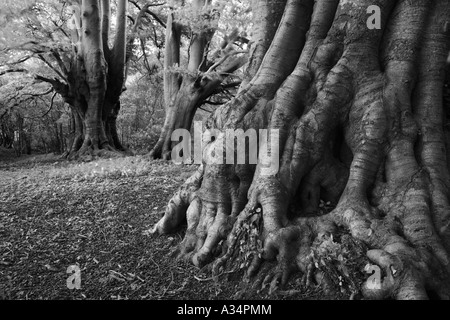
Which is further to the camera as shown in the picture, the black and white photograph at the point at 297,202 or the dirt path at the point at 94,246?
the dirt path at the point at 94,246

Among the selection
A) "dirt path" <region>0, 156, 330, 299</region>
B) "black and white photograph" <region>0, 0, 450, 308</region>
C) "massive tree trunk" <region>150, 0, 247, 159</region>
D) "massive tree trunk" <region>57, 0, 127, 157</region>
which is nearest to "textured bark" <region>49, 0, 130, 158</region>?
"massive tree trunk" <region>57, 0, 127, 157</region>

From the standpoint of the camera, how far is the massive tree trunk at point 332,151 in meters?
2.72

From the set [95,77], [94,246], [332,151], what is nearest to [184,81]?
[95,77]

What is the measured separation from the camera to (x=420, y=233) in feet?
8.25

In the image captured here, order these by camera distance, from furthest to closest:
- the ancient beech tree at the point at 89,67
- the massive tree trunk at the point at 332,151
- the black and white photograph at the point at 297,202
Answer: the ancient beech tree at the point at 89,67
the massive tree trunk at the point at 332,151
the black and white photograph at the point at 297,202

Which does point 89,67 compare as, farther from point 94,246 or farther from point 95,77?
point 94,246

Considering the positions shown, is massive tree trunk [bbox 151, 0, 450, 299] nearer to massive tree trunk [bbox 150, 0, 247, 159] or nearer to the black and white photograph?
the black and white photograph

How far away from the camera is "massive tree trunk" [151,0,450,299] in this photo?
272 cm

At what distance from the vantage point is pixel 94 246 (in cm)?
357

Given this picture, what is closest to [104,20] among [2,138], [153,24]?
[153,24]

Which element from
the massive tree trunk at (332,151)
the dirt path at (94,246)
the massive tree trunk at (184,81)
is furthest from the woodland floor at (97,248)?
the massive tree trunk at (184,81)

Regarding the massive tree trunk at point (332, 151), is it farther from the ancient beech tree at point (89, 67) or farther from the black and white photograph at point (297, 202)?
the ancient beech tree at point (89, 67)

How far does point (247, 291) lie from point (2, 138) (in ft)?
90.5

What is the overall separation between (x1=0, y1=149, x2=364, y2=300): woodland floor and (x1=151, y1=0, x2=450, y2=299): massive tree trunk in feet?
0.72
